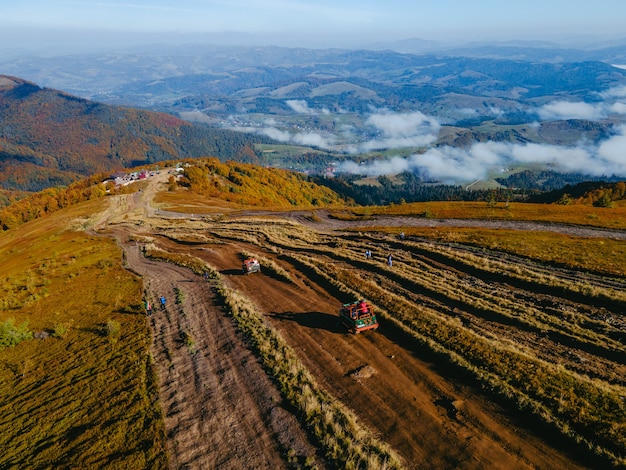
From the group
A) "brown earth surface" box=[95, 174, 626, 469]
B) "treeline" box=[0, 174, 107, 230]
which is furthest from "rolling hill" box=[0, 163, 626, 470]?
"treeline" box=[0, 174, 107, 230]

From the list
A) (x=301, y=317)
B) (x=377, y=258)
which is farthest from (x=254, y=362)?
(x=377, y=258)

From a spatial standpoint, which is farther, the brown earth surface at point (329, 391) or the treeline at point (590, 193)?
the treeline at point (590, 193)

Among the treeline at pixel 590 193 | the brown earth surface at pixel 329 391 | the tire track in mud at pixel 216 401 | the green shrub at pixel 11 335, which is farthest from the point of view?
the treeline at pixel 590 193

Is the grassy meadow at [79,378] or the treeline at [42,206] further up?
the grassy meadow at [79,378]

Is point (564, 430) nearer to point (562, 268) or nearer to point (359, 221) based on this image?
point (562, 268)

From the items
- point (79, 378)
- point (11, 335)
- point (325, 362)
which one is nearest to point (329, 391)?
point (325, 362)

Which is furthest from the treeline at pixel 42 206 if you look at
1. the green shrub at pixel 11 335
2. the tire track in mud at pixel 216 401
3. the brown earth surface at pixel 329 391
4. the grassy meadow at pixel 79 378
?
the tire track in mud at pixel 216 401

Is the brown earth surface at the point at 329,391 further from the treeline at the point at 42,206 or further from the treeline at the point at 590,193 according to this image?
the treeline at the point at 42,206
